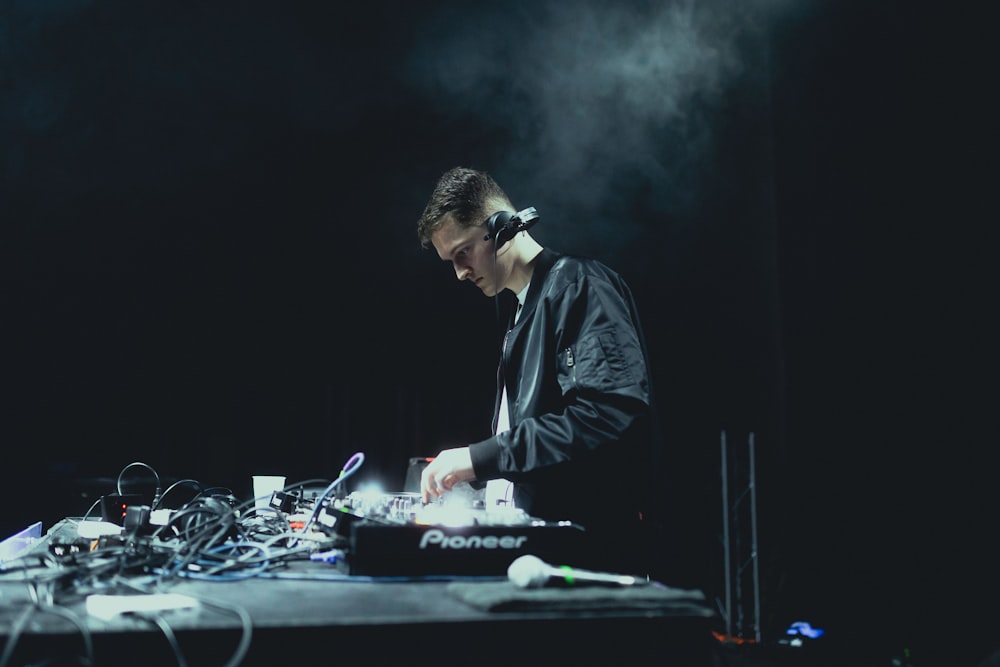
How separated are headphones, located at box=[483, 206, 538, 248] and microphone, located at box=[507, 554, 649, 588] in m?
0.98

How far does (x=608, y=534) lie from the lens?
4.34ft

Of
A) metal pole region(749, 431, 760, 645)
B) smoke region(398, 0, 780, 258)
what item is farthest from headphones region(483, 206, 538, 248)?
metal pole region(749, 431, 760, 645)

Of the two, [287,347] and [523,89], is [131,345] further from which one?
[523,89]

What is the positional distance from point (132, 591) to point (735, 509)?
3.77 metres

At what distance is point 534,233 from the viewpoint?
4512 mm

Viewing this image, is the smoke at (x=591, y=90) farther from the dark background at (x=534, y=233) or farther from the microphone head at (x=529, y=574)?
the microphone head at (x=529, y=574)

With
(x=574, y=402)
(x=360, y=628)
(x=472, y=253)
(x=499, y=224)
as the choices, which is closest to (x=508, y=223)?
(x=499, y=224)

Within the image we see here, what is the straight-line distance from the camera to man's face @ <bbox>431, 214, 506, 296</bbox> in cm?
175

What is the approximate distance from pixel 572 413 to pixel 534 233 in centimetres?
330

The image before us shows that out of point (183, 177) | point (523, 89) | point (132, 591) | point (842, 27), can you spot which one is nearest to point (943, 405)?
point (842, 27)

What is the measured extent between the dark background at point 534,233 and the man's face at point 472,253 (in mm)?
2368

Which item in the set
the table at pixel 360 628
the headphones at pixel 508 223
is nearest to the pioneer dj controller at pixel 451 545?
the table at pixel 360 628

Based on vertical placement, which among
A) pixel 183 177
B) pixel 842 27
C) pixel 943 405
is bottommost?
pixel 943 405

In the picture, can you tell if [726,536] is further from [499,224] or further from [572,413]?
[572,413]
